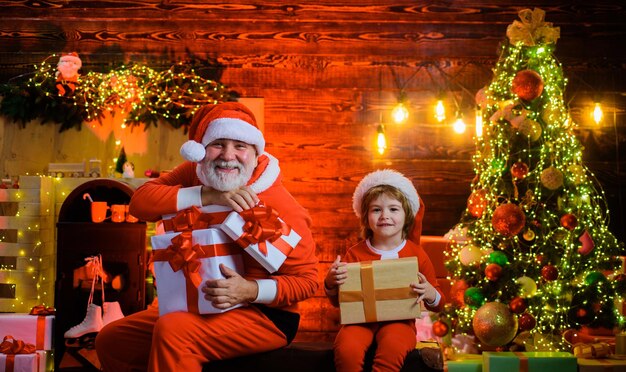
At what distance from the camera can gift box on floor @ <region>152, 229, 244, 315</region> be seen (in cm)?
233

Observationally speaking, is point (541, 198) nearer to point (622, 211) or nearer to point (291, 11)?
point (622, 211)

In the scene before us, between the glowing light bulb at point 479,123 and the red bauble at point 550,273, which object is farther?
the glowing light bulb at point 479,123

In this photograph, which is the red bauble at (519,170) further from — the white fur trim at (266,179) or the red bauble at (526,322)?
the white fur trim at (266,179)

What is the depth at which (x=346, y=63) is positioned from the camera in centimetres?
559

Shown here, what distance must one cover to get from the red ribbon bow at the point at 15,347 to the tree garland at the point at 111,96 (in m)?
2.02

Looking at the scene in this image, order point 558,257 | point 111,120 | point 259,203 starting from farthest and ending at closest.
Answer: point 111,120
point 558,257
point 259,203

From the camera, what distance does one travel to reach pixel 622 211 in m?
5.58

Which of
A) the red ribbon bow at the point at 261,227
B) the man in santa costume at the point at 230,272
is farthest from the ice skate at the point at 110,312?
the red ribbon bow at the point at 261,227

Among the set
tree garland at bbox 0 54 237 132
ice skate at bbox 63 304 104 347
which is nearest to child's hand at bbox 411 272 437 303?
ice skate at bbox 63 304 104 347

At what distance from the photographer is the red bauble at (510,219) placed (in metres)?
4.14

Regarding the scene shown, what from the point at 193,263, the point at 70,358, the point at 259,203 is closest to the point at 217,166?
the point at 259,203

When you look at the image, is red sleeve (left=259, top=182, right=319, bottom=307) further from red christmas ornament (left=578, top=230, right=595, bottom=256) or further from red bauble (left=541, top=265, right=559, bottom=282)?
red christmas ornament (left=578, top=230, right=595, bottom=256)

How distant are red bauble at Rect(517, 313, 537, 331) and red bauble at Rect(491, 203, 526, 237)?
18.8 inches

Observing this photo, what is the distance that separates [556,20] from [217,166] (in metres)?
4.07
